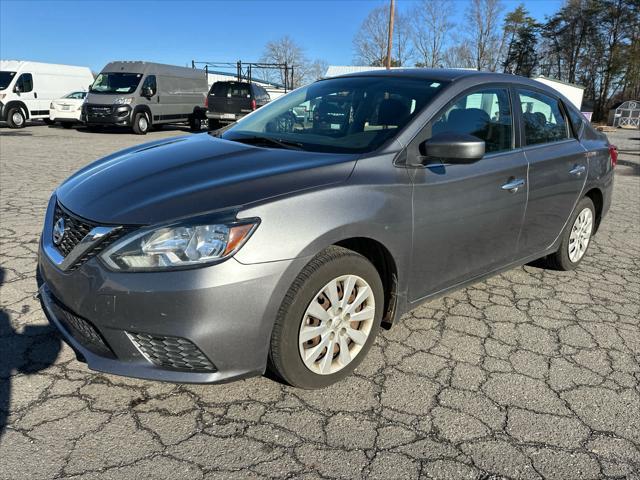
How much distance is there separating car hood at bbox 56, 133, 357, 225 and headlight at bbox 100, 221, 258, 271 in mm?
79

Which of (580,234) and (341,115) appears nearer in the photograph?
(341,115)

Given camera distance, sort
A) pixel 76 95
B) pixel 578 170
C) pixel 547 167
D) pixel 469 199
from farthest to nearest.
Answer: pixel 76 95
pixel 578 170
pixel 547 167
pixel 469 199

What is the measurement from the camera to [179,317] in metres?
2.08

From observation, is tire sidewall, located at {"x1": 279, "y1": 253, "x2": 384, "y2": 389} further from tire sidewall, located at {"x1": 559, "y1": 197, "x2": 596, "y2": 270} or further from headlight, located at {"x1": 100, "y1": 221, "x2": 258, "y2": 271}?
tire sidewall, located at {"x1": 559, "y1": 197, "x2": 596, "y2": 270}

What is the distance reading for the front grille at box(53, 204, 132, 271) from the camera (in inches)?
85.5

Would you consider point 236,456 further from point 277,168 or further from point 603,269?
point 603,269

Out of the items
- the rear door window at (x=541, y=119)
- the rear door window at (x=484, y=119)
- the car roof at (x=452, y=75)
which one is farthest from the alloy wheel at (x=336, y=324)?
the rear door window at (x=541, y=119)

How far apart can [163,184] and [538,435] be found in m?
2.12

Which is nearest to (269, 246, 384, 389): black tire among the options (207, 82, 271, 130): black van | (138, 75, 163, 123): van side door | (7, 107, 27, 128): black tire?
(207, 82, 271, 130): black van

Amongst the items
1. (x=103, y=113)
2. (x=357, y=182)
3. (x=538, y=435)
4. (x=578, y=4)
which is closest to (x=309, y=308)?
(x=357, y=182)

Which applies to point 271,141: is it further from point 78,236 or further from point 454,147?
point 78,236

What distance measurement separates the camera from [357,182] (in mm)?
2508

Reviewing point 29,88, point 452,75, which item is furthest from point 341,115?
point 29,88

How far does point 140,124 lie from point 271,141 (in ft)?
49.9
